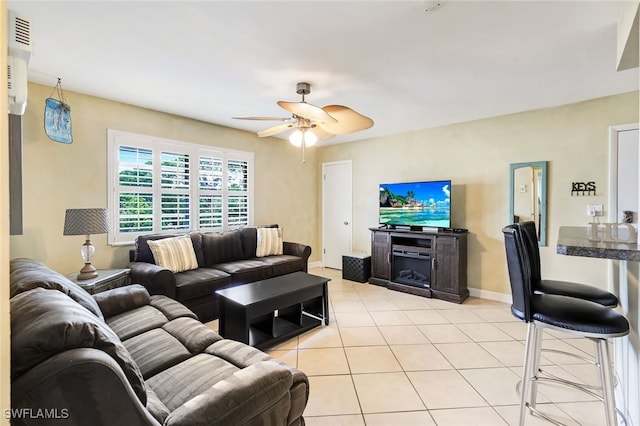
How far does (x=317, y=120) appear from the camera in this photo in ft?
8.25

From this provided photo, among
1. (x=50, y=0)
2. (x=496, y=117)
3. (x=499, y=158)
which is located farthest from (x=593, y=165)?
(x=50, y=0)

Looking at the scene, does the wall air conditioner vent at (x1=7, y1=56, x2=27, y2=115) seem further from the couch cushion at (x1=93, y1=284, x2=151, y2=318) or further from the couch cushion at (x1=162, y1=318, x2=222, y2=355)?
the couch cushion at (x1=93, y1=284, x2=151, y2=318)

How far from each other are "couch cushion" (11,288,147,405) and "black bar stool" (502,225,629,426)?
1.78 meters

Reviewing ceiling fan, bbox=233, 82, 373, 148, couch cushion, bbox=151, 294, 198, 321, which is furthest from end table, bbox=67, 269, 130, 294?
ceiling fan, bbox=233, 82, 373, 148

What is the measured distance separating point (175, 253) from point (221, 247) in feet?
2.24

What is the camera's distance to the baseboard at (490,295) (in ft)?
12.5

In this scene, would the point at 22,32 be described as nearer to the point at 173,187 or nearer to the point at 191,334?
the point at 191,334

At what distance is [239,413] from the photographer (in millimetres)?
1065

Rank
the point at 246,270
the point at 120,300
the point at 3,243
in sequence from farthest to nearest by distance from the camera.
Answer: the point at 246,270, the point at 120,300, the point at 3,243

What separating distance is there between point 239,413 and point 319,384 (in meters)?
1.20

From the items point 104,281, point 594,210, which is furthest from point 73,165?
point 594,210

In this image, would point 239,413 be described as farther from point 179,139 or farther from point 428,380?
point 179,139

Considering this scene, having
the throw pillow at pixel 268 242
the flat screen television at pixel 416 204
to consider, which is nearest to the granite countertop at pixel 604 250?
the flat screen television at pixel 416 204

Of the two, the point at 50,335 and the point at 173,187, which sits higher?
the point at 173,187
